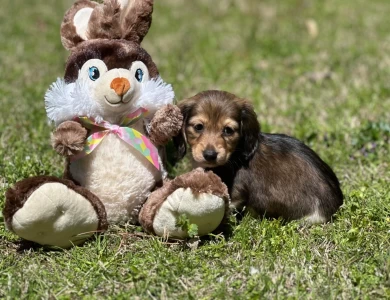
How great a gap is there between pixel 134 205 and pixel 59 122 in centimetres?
76

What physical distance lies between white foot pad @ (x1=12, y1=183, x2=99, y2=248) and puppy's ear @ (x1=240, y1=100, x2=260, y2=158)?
118 centimetres

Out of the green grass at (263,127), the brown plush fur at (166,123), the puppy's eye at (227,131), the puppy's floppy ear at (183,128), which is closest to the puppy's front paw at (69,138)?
the brown plush fur at (166,123)

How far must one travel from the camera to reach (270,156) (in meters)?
4.48

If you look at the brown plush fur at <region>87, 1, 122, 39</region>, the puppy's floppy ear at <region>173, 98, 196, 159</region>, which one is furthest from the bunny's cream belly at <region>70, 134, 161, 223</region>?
the brown plush fur at <region>87, 1, 122, 39</region>

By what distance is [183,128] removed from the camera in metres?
A: 4.37

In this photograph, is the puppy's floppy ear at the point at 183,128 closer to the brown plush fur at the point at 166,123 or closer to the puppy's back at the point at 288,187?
the brown plush fur at the point at 166,123

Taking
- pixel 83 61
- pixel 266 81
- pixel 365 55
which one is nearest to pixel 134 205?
pixel 83 61

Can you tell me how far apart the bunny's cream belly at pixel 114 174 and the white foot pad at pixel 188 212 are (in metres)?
0.29

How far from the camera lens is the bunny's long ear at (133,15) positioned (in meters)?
4.32

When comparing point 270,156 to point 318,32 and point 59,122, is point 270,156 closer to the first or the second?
point 59,122

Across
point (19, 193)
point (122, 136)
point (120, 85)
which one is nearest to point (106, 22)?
point (120, 85)

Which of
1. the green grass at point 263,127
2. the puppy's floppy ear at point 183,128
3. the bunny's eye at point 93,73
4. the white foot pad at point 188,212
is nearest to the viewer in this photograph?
the green grass at point 263,127

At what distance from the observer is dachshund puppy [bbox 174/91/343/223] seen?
4.25m

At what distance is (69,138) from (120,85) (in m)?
0.47
